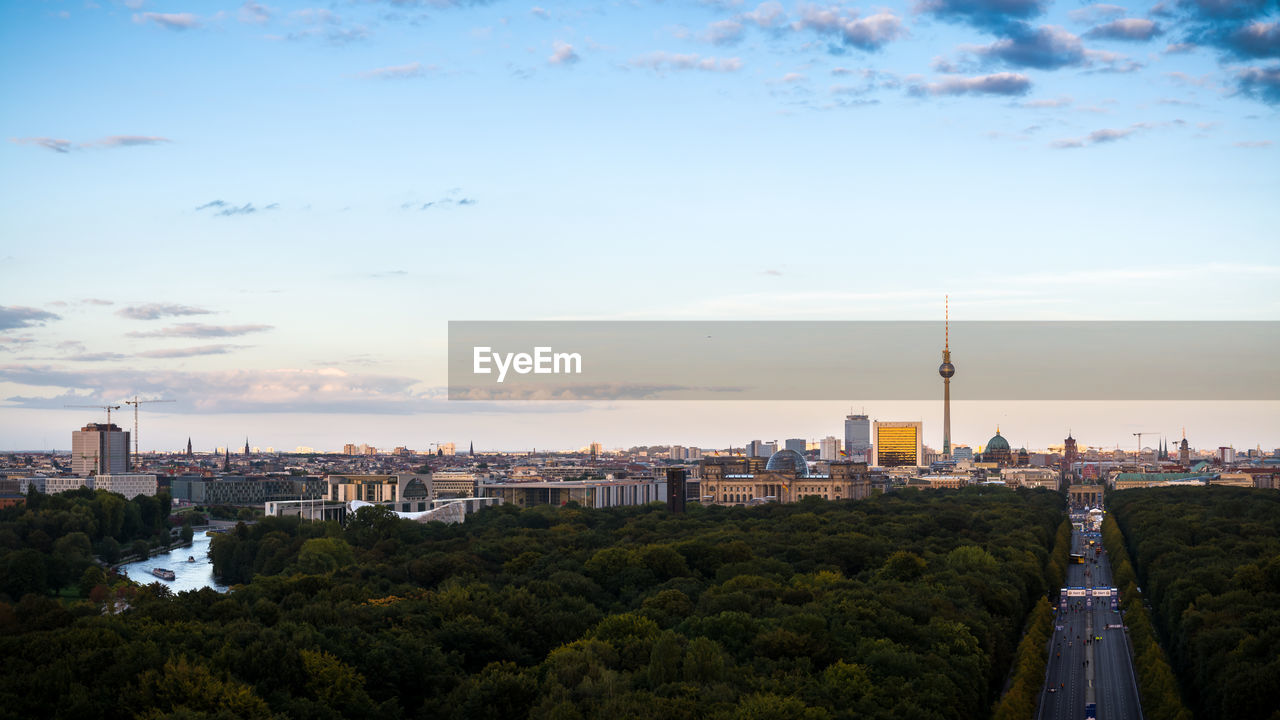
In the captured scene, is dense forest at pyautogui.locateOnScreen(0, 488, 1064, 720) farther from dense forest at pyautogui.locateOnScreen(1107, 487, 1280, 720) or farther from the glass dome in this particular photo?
the glass dome

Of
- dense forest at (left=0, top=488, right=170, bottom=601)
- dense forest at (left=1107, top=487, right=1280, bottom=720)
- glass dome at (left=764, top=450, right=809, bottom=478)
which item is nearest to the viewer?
dense forest at (left=1107, top=487, right=1280, bottom=720)

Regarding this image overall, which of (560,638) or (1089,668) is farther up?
(560,638)

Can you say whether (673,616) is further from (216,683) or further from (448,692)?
(216,683)

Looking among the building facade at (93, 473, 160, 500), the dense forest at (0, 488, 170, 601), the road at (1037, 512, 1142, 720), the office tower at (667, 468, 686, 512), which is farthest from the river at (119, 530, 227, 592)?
the building facade at (93, 473, 160, 500)

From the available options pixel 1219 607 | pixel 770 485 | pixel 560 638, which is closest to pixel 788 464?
pixel 770 485

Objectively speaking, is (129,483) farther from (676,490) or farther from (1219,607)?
(1219,607)

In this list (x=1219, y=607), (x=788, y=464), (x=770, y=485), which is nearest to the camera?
(x=1219, y=607)
